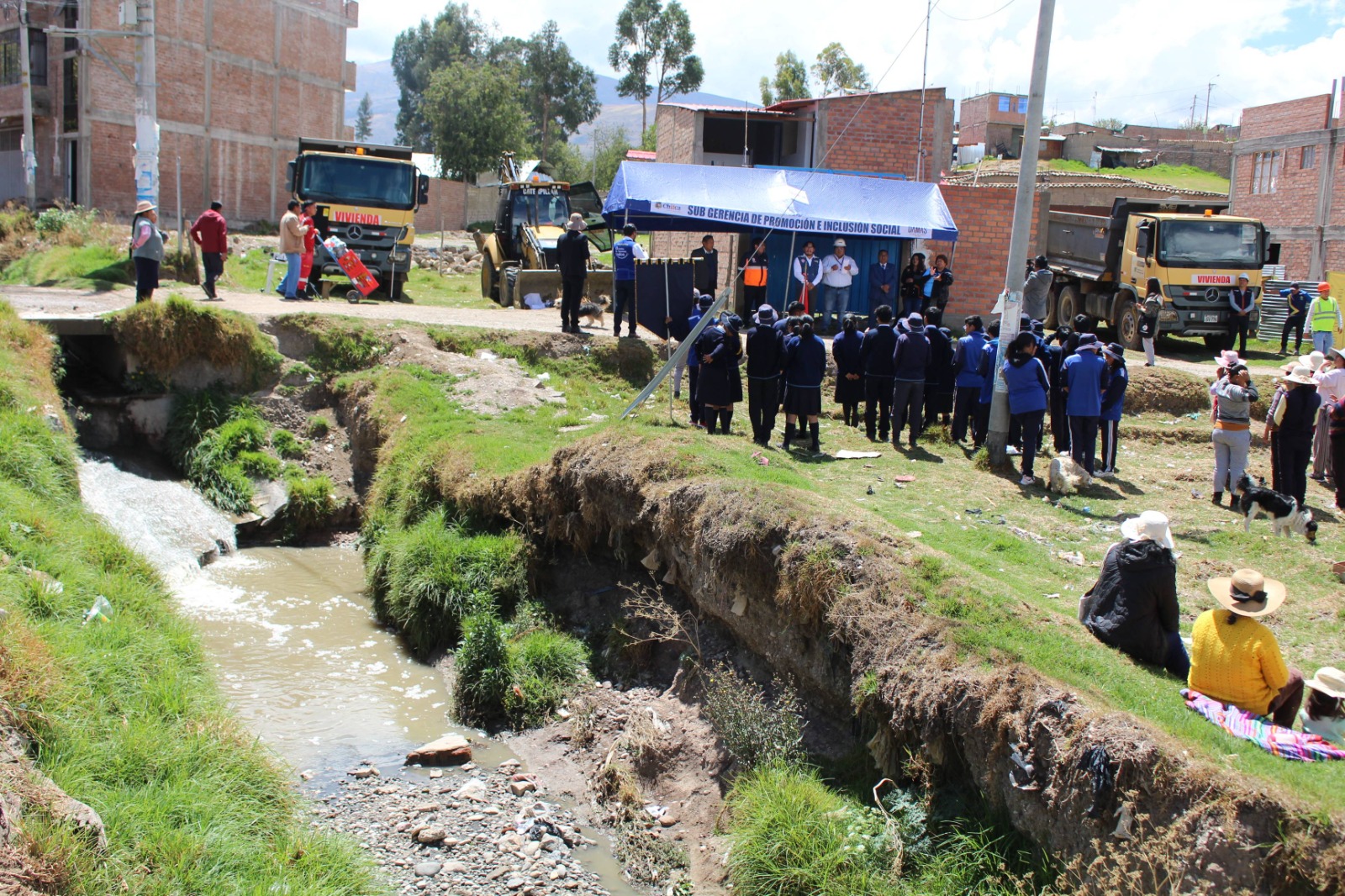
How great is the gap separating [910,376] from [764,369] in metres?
2.08

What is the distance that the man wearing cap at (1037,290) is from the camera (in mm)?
17062

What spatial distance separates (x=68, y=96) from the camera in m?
32.6

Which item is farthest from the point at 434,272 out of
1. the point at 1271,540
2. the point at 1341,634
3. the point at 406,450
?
the point at 1341,634

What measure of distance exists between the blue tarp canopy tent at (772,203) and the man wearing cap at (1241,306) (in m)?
5.39

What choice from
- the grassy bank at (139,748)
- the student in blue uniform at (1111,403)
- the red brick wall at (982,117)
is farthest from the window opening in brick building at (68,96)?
the red brick wall at (982,117)

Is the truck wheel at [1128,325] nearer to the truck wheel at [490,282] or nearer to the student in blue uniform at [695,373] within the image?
the student in blue uniform at [695,373]

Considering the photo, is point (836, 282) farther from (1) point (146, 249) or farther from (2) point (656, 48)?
(2) point (656, 48)

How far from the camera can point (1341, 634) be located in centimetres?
721

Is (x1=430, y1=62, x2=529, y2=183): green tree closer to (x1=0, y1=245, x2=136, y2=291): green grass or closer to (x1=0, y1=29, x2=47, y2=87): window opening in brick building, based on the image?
(x1=0, y1=29, x2=47, y2=87): window opening in brick building

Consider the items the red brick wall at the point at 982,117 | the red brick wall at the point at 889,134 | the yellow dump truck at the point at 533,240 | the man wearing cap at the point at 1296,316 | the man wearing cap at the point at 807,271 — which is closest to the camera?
the man wearing cap at the point at 807,271

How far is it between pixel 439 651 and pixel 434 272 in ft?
61.5

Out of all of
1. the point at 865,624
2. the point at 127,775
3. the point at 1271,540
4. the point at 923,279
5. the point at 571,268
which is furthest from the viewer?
the point at 923,279

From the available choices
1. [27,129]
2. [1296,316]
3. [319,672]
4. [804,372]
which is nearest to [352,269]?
[804,372]

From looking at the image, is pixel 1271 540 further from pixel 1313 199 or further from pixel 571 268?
pixel 1313 199
